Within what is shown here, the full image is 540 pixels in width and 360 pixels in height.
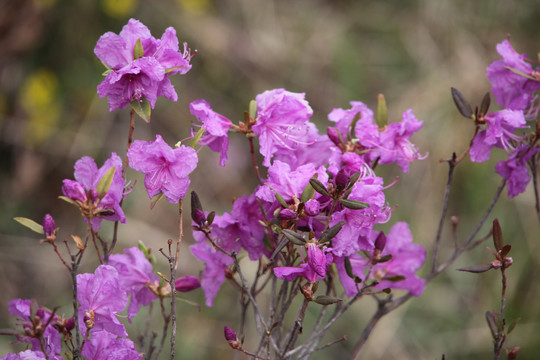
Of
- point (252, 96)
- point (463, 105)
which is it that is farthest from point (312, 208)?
point (252, 96)

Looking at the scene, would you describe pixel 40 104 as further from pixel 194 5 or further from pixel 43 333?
pixel 43 333

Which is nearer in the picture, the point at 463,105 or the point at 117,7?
the point at 463,105

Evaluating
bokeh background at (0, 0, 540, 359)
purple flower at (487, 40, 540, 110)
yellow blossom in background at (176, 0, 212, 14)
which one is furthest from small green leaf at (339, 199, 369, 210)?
yellow blossom in background at (176, 0, 212, 14)

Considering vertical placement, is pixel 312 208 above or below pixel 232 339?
above

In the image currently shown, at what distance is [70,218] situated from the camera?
272 cm

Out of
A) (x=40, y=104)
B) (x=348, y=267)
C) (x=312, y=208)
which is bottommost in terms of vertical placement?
(x=40, y=104)

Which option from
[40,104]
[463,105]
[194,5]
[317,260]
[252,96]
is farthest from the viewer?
[252,96]

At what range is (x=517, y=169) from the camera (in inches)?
35.7

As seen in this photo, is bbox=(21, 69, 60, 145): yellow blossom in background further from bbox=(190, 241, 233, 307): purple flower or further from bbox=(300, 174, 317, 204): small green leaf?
bbox=(300, 174, 317, 204): small green leaf

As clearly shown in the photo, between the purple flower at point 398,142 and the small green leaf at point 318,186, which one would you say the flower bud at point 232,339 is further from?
the purple flower at point 398,142

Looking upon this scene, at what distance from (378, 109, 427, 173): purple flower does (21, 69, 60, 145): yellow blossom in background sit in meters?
1.86

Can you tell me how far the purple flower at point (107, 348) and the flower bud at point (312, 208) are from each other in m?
0.28

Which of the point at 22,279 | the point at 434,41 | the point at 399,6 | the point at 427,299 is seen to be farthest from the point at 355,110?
the point at 399,6

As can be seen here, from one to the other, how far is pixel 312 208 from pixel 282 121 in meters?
0.18
